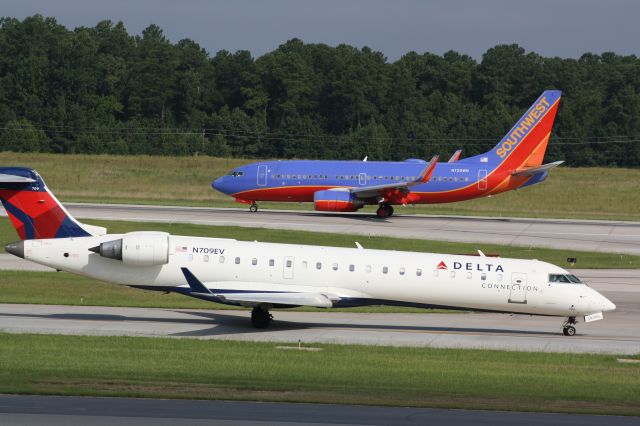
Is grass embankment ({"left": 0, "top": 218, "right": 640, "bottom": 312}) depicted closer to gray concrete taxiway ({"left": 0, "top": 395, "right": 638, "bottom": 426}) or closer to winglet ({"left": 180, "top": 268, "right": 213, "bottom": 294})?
winglet ({"left": 180, "top": 268, "right": 213, "bottom": 294})

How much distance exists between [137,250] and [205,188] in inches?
2290

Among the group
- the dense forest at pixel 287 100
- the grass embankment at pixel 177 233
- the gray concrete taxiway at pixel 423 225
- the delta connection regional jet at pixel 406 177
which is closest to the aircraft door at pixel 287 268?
the grass embankment at pixel 177 233

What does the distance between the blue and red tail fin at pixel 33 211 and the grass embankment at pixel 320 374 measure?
4.21 metres

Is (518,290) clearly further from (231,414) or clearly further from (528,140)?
(528,140)

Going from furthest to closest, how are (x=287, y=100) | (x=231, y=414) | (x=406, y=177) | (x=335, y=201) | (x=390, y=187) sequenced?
(x=287, y=100), (x=406, y=177), (x=390, y=187), (x=335, y=201), (x=231, y=414)

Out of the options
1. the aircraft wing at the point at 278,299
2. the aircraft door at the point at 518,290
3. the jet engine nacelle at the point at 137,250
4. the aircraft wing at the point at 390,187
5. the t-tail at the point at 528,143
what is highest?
the t-tail at the point at 528,143

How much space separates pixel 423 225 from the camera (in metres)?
60.1

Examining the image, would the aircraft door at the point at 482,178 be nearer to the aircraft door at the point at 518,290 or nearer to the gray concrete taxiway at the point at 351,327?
the gray concrete taxiway at the point at 351,327

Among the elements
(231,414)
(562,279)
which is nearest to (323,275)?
(562,279)

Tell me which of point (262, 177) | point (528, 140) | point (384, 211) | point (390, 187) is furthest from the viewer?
point (528, 140)

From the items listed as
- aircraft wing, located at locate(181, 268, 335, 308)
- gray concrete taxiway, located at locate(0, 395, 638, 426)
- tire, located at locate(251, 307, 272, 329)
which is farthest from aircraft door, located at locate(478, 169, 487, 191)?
gray concrete taxiway, located at locate(0, 395, 638, 426)

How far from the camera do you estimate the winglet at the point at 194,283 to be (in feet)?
96.1

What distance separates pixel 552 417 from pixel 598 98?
12070cm

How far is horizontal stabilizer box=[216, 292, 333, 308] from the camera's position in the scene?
1171 inches
